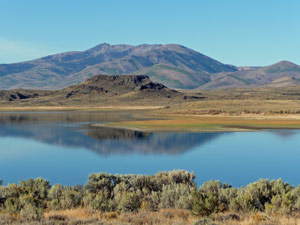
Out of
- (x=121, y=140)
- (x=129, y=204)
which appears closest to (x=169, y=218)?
(x=129, y=204)

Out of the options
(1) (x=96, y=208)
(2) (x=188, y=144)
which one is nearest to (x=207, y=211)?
(1) (x=96, y=208)

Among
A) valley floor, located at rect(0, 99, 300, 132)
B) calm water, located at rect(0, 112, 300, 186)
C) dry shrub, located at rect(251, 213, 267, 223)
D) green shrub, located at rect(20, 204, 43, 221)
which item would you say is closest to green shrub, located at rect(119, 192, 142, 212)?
green shrub, located at rect(20, 204, 43, 221)

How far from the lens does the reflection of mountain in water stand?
146 ft

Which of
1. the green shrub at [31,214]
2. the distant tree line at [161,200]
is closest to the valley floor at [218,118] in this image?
the distant tree line at [161,200]

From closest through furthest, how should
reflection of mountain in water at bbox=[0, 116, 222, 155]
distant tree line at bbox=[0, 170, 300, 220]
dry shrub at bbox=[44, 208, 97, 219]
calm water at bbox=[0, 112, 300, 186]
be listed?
dry shrub at bbox=[44, 208, 97, 219] < distant tree line at bbox=[0, 170, 300, 220] < calm water at bbox=[0, 112, 300, 186] < reflection of mountain in water at bbox=[0, 116, 222, 155]

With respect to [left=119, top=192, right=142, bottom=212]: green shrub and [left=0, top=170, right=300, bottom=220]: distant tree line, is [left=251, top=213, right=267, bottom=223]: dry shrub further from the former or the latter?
[left=119, top=192, right=142, bottom=212]: green shrub

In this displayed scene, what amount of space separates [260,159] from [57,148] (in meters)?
26.6

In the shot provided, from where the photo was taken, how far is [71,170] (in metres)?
33.1

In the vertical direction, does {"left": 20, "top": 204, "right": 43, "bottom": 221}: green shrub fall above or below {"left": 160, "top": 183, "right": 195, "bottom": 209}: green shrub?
above

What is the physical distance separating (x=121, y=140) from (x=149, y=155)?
1233cm

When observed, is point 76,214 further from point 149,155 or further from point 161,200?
point 149,155

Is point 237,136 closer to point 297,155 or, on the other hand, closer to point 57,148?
point 297,155

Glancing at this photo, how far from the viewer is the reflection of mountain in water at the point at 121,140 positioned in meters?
44.6

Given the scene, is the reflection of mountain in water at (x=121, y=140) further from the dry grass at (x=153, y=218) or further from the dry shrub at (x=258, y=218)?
the dry shrub at (x=258, y=218)
